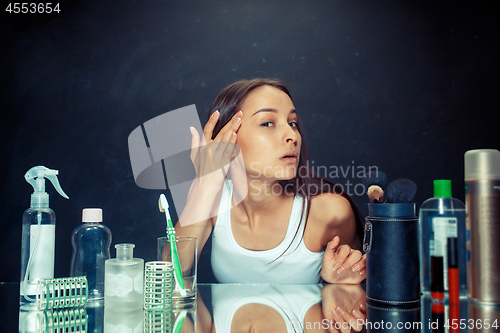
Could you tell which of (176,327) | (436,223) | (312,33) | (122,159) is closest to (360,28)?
(312,33)

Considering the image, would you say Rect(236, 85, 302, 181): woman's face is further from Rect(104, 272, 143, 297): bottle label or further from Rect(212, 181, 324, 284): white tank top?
Rect(104, 272, 143, 297): bottle label

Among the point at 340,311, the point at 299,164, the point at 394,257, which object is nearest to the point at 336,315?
the point at 340,311

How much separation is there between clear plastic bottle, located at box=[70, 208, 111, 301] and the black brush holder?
1.98ft

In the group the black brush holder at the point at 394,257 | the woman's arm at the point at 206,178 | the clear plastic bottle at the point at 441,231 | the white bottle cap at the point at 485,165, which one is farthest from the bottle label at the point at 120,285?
the white bottle cap at the point at 485,165

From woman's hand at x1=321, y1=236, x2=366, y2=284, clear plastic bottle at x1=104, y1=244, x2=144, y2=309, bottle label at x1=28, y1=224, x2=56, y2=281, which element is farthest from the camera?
woman's hand at x1=321, y1=236, x2=366, y2=284

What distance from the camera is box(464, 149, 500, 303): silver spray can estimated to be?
0.67 meters

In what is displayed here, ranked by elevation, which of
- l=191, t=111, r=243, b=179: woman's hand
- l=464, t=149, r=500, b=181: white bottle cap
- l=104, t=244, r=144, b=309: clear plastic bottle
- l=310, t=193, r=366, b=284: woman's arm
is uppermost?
l=191, t=111, r=243, b=179: woman's hand

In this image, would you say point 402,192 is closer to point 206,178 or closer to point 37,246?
point 206,178

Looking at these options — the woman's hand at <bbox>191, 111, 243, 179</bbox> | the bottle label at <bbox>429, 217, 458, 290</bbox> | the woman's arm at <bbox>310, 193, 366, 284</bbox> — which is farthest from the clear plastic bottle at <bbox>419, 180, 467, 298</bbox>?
the woman's hand at <bbox>191, 111, 243, 179</bbox>

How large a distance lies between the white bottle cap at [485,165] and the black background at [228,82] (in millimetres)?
345

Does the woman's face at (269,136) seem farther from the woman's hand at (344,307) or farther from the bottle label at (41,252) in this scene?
the bottle label at (41,252)

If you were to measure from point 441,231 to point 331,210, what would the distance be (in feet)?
1.26

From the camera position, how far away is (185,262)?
766mm

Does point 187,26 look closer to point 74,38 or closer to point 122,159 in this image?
point 74,38
